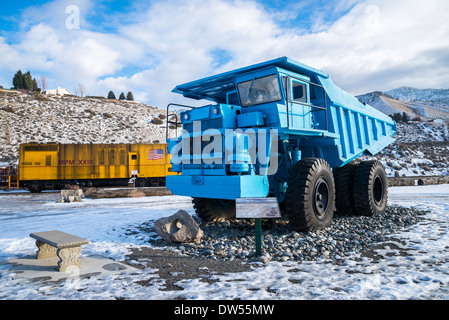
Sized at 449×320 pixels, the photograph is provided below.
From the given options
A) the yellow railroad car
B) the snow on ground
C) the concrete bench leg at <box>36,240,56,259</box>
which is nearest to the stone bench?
the concrete bench leg at <box>36,240,56,259</box>

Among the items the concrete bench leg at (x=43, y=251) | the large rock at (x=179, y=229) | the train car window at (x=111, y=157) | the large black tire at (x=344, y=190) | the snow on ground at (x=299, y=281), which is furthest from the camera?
the train car window at (x=111, y=157)

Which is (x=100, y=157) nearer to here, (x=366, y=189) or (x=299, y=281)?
(x=366, y=189)

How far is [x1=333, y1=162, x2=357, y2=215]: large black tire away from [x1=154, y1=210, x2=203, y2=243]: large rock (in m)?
4.29

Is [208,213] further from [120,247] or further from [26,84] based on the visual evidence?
[26,84]

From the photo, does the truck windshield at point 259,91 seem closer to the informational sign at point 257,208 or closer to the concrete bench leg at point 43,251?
the informational sign at point 257,208

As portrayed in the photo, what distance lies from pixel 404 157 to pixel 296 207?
114 feet

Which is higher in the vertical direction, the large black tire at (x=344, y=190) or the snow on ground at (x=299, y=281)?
the large black tire at (x=344, y=190)

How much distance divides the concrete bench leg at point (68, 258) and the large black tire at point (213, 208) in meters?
3.51

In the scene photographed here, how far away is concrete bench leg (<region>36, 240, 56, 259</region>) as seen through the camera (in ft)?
16.3

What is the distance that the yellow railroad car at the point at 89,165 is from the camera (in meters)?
21.5

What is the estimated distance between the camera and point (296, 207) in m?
5.61

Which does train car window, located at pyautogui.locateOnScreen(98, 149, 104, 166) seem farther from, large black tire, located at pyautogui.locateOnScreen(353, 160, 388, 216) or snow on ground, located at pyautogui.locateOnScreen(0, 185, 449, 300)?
large black tire, located at pyautogui.locateOnScreen(353, 160, 388, 216)

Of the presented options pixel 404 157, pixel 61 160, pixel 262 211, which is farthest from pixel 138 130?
pixel 262 211

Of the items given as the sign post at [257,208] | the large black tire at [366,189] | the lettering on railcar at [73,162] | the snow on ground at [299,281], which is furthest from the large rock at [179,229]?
the lettering on railcar at [73,162]
